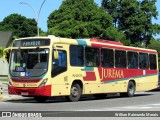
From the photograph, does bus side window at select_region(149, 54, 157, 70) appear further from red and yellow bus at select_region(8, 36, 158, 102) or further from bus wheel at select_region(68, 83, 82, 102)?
bus wheel at select_region(68, 83, 82, 102)

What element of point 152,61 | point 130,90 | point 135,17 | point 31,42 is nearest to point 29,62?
point 31,42

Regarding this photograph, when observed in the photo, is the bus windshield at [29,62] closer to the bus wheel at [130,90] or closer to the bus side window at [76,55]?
the bus side window at [76,55]

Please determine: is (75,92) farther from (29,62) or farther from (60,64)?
(29,62)

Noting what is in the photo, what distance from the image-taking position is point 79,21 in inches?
2525

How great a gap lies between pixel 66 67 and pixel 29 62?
1.72 metres

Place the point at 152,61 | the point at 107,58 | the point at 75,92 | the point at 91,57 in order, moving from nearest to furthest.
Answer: the point at 75,92, the point at 91,57, the point at 107,58, the point at 152,61

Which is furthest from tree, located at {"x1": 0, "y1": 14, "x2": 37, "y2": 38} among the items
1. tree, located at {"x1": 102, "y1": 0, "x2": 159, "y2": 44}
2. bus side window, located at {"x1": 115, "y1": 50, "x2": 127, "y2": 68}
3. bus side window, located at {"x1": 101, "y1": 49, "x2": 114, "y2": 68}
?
bus side window, located at {"x1": 101, "y1": 49, "x2": 114, "y2": 68}

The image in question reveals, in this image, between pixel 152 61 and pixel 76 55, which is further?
pixel 152 61

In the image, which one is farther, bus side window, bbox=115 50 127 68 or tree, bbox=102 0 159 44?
tree, bbox=102 0 159 44

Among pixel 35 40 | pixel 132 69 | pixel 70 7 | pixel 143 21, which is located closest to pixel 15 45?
pixel 35 40

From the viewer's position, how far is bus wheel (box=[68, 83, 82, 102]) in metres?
21.8

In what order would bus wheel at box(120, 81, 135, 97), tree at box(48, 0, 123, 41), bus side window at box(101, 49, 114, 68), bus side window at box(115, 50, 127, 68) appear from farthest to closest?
1. tree at box(48, 0, 123, 41)
2. bus wheel at box(120, 81, 135, 97)
3. bus side window at box(115, 50, 127, 68)
4. bus side window at box(101, 49, 114, 68)

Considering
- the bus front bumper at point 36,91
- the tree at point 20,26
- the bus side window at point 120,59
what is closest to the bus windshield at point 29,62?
the bus front bumper at point 36,91

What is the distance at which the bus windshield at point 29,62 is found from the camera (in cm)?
2039
